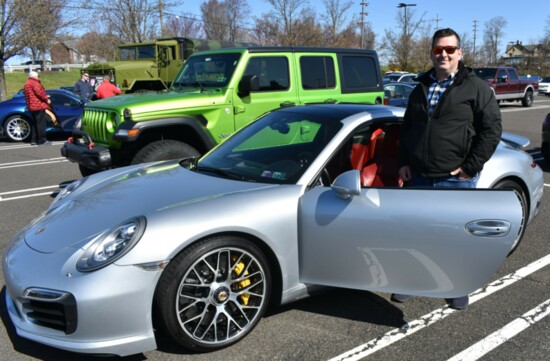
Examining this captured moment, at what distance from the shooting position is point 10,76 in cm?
4816

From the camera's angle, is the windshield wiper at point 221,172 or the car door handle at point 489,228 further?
the windshield wiper at point 221,172

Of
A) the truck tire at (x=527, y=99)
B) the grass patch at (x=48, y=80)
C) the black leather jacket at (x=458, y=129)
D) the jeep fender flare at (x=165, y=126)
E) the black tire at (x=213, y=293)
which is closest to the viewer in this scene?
the black tire at (x=213, y=293)

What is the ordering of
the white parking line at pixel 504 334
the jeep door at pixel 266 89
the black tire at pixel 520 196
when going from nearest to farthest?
the white parking line at pixel 504 334 → the black tire at pixel 520 196 → the jeep door at pixel 266 89

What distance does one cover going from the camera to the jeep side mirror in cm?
639

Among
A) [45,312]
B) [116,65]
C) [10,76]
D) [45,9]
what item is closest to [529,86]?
[116,65]

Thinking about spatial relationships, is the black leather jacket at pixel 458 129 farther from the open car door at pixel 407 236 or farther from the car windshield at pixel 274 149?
the car windshield at pixel 274 149

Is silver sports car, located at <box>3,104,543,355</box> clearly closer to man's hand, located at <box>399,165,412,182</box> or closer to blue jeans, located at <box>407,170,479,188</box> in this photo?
blue jeans, located at <box>407,170,479,188</box>

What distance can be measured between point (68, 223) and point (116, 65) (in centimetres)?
1614

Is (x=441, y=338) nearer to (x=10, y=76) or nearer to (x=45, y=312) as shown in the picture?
(x=45, y=312)

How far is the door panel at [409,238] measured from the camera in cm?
283

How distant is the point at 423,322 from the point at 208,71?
4895 mm

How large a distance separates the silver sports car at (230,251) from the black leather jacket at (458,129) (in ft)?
0.94

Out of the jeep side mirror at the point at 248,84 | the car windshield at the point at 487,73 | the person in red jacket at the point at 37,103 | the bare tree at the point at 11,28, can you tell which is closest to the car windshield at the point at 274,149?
the jeep side mirror at the point at 248,84

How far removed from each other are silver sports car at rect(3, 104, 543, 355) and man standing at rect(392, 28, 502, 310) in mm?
279
